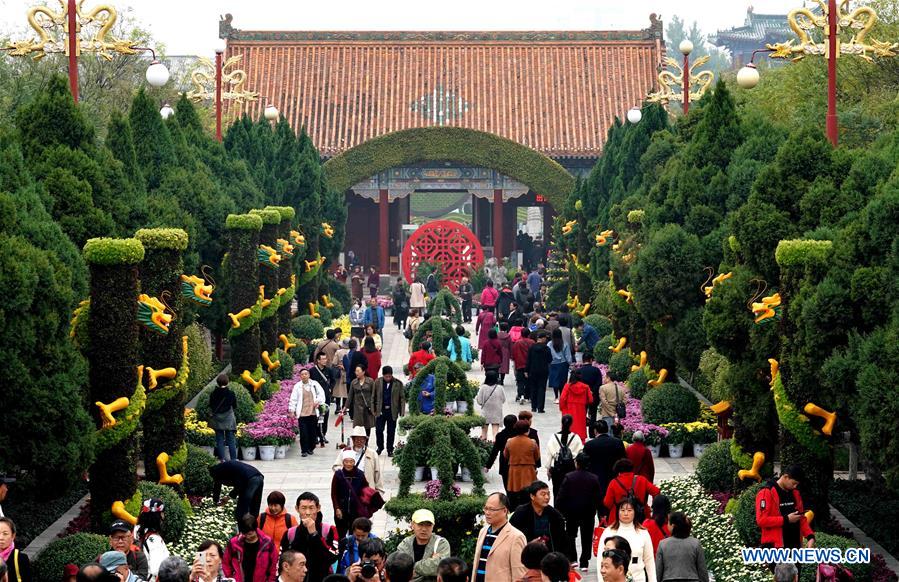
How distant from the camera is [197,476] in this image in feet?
59.0

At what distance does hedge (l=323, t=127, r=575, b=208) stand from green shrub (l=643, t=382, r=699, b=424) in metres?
22.4

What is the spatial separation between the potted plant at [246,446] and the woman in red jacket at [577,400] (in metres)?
4.12

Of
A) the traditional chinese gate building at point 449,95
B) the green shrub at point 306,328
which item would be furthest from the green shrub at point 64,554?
the traditional chinese gate building at point 449,95

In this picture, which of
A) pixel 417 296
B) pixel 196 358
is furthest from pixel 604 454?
pixel 417 296

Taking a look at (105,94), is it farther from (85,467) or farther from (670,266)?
(85,467)

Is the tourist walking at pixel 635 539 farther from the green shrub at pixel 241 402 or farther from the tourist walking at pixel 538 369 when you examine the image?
the tourist walking at pixel 538 369

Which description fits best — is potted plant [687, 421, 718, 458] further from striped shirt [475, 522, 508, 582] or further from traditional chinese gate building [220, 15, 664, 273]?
traditional chinese gate building [220, 15, 664, 273]

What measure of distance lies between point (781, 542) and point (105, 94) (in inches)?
1218

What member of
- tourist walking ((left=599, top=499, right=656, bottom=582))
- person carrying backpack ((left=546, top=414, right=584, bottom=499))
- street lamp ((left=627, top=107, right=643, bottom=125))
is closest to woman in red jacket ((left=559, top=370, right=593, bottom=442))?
person carrying backpack ((left=546, top=414, right=584, bottom=499))

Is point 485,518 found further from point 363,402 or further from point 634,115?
point 634,115

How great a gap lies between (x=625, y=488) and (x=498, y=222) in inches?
1299

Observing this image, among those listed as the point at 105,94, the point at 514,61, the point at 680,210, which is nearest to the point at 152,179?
the point at 680,210

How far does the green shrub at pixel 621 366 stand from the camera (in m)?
26.3

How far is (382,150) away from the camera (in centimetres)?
4494
